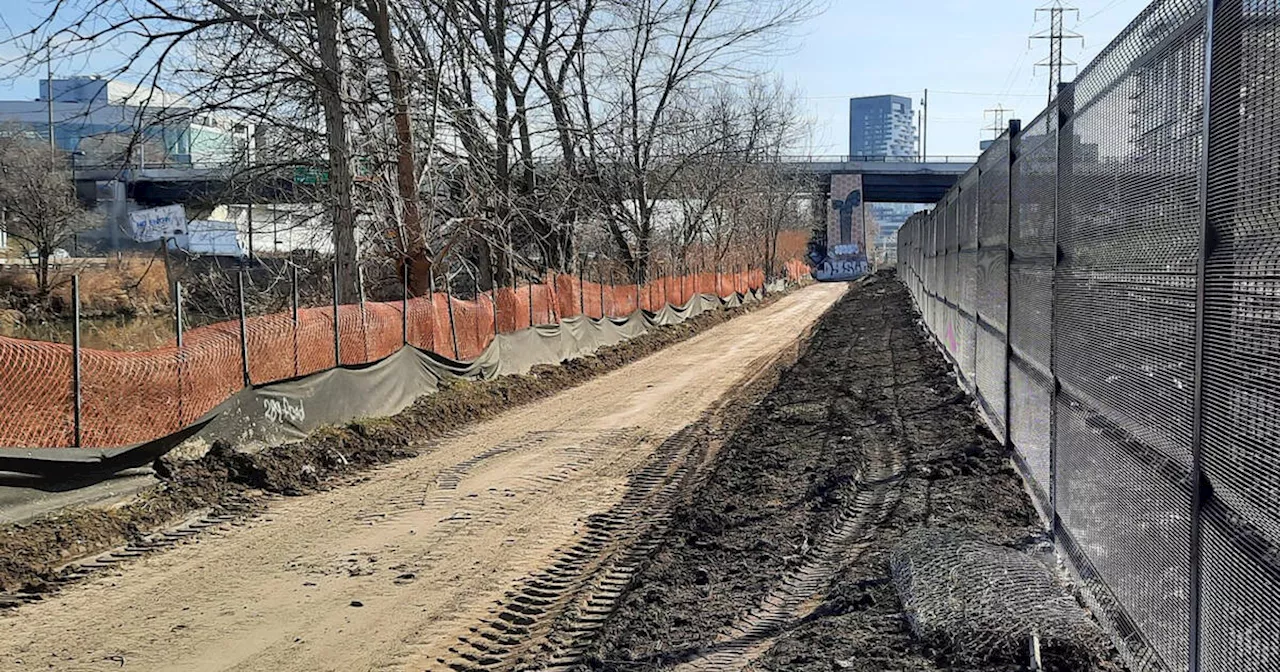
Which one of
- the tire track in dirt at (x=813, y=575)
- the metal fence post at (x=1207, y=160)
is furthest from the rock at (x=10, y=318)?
the metal fence post at (x=1207, y=160)

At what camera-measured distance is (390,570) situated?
665 centimetres

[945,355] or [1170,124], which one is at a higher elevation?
[1170,124]

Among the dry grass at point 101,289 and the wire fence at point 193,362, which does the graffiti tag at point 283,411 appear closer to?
the wire fence at point 193,362

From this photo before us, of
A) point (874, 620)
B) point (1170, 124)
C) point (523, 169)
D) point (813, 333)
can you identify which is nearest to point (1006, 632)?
point (874, 620)

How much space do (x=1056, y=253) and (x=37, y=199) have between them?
1662 inches

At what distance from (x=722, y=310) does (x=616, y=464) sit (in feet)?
93.6

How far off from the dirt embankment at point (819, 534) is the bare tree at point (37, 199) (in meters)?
32.8

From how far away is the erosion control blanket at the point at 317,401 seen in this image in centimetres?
791

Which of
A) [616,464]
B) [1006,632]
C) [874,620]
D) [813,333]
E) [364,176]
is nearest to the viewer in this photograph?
[1006,632]

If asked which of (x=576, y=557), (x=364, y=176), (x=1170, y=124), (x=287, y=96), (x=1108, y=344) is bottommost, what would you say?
(x=576, y=557)

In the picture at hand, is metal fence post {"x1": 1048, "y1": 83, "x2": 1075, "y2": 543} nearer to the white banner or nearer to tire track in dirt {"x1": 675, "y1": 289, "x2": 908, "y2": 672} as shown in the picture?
tire track in dirt {"x1": 675, "y1": 289, "x2": 908, "y2": 672}

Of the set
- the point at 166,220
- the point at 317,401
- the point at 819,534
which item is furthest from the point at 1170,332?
the point at 166,220

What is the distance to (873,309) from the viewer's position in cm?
3356

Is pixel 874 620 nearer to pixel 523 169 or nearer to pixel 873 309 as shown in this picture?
pixel 523 169
